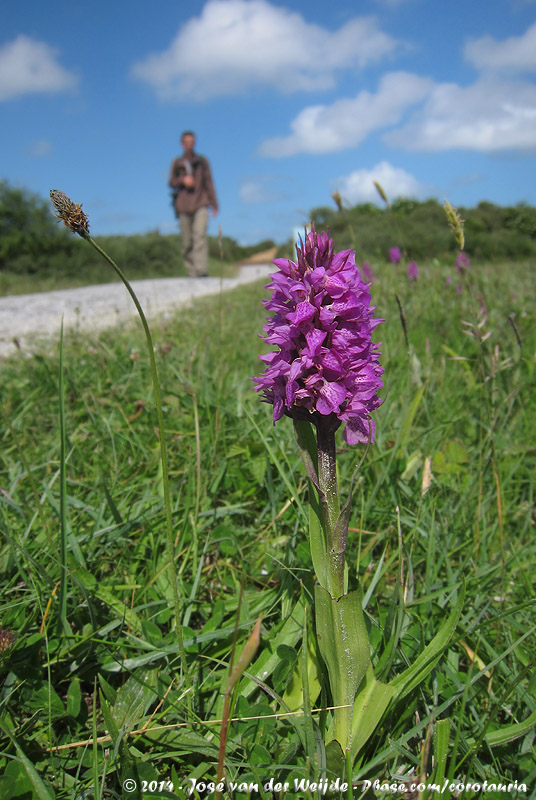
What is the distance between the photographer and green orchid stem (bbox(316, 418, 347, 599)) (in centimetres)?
121

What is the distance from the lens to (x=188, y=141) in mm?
15141

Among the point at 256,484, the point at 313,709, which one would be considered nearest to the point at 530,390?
the point at 256,484

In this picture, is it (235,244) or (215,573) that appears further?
(235,244)

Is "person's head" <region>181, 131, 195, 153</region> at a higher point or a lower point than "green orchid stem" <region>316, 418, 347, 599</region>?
higher

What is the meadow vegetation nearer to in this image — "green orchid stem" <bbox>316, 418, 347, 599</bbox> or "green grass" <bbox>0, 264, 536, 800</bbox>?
"green grass" <bbox>0, 264, 536, 800</bbox>

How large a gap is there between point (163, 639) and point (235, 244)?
121 feet

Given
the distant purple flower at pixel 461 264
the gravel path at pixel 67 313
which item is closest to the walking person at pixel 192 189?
the gravel path at pixel 67 313

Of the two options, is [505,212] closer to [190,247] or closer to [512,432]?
[190,247]

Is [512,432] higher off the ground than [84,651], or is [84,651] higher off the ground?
[512,432]

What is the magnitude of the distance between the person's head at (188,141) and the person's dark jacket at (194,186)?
223mm

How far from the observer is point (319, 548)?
1222 mm

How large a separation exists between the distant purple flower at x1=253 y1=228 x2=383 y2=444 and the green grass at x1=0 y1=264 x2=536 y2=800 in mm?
439

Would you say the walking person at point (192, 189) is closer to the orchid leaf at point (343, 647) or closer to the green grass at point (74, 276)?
the green grass at point (74, 276)

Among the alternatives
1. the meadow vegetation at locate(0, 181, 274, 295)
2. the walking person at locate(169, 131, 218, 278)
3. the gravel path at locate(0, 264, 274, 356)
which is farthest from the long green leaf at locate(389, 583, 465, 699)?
the meadow vegetation at locate(0, 181, 274, 295)
